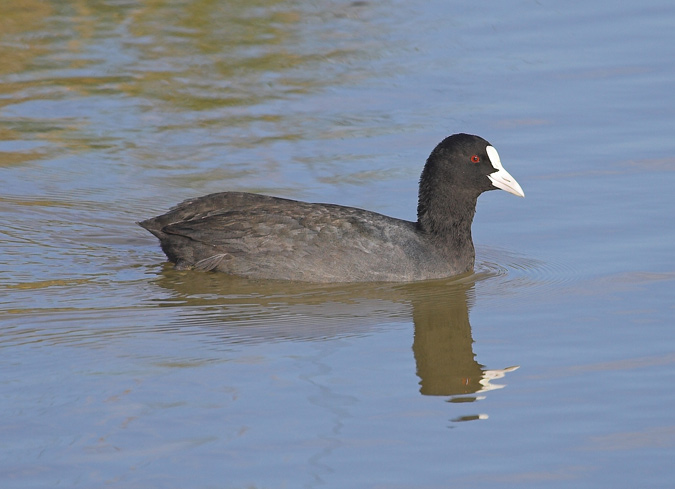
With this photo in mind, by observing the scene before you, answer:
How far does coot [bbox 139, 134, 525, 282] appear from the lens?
8.20 m

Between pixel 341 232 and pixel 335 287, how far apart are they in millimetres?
382

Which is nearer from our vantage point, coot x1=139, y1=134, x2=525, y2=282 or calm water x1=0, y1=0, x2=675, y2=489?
calm water x1=0, y1=0, x2=675, y2=489

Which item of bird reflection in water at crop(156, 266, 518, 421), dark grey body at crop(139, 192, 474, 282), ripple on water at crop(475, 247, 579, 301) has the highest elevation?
dark grey body at crop(139, 192, 474, 282)

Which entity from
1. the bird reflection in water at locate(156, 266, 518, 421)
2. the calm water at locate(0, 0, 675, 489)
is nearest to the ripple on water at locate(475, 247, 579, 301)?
the calm water at locate(0, 0, 675, 489)

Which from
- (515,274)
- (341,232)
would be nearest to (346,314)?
(341,232)

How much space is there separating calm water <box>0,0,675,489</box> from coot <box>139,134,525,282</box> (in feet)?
0.52

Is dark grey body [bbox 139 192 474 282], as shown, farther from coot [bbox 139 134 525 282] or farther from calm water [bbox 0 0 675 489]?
calm water [bbox 0 0 675 489]

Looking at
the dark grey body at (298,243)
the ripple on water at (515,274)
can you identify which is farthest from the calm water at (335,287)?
the dark grey body at (298,243)

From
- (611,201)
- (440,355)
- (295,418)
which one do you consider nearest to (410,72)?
(611,201)

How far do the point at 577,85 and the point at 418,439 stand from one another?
673 cm

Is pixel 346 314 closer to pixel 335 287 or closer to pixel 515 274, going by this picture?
pixel 335 287

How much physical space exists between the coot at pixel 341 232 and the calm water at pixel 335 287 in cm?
16

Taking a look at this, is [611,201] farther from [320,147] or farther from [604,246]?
[320,147]

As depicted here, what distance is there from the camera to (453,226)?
8.56m
